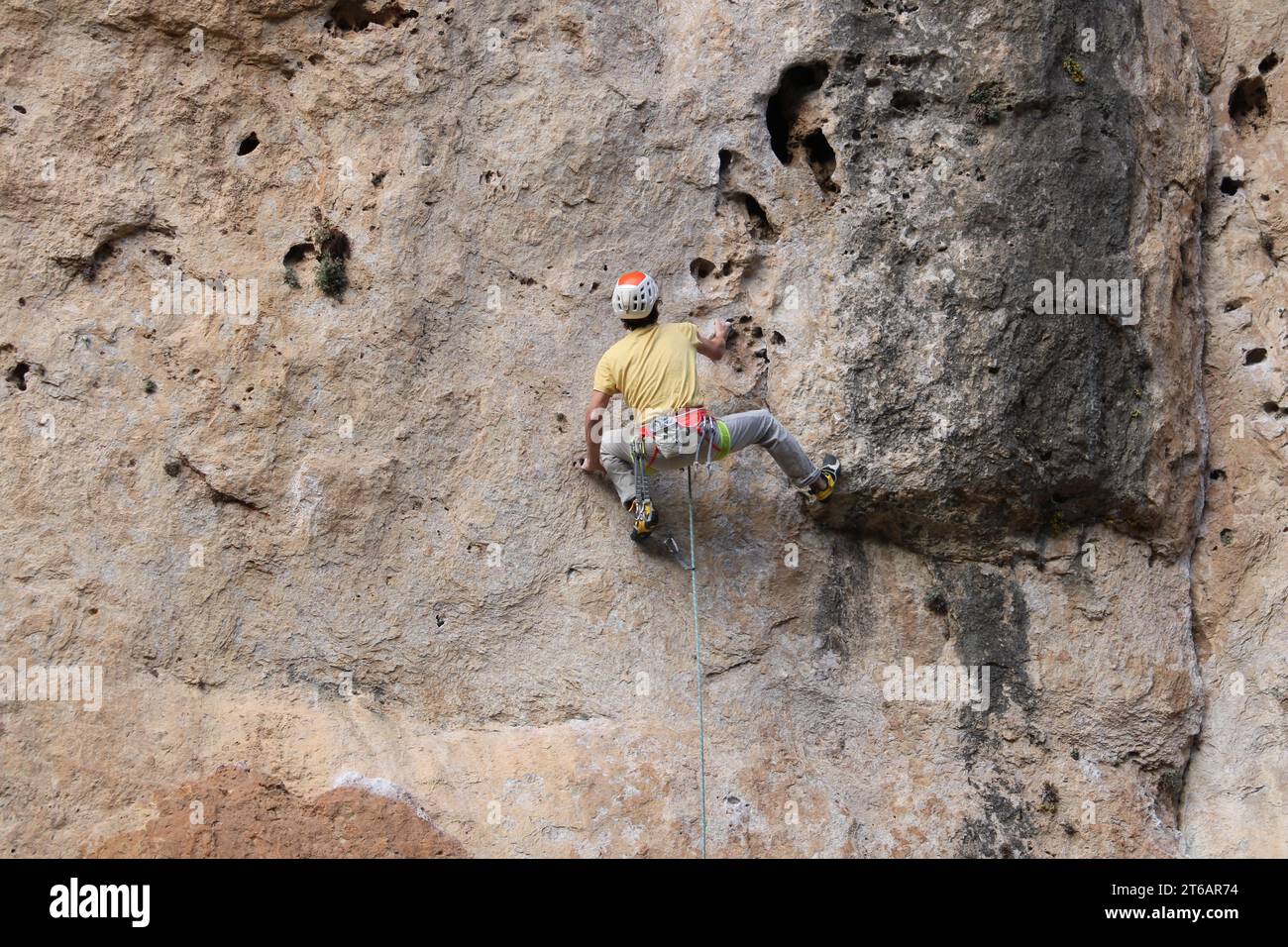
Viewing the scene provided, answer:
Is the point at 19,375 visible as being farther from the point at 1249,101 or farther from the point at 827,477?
the point at 1249,101

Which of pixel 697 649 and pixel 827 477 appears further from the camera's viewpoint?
pixel 827 477

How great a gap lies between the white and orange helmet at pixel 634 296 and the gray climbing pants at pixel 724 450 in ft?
2.13

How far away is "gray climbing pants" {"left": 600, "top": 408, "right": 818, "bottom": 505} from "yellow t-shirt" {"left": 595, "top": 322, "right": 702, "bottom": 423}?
20 centimetres

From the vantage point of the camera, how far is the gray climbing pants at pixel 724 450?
926 centimetres

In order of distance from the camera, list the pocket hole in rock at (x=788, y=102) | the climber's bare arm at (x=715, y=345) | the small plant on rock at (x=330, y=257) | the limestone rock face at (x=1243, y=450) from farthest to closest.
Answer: the pocket hole in rock at (x=788, y=102)
the small plant on rock at (x=330, y=257)
the limestone rock face at (x=1243, y=450)
the climber's bare arm at (x=715, y=345)

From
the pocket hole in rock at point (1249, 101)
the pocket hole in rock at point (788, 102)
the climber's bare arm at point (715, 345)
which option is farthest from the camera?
the pocket hole in rock at point (1249, 101)

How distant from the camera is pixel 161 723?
959 centimetres

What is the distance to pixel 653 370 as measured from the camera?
30.6ft

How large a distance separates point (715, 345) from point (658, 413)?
61cm

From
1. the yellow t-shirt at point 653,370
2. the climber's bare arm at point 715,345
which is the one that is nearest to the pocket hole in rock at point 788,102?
the climber's bare arm at point 715,345

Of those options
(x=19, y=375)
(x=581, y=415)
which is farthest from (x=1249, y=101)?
(x=19, y=375)

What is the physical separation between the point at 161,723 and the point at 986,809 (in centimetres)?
483

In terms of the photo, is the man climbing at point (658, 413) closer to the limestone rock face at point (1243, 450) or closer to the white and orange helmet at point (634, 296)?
the white and orange helmet at point (634, 296)

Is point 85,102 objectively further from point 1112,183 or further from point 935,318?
point 1112,183
